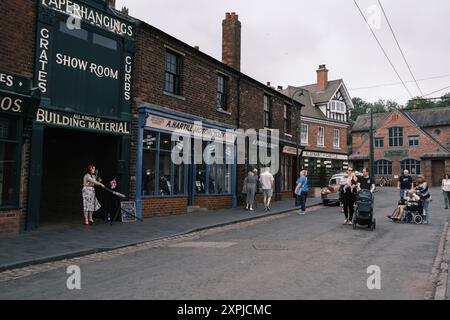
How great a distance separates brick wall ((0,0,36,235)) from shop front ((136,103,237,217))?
3817mm

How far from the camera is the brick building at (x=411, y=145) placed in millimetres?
45969

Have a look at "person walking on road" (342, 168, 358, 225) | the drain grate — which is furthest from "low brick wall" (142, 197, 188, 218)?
"person walking on road" (342, 168, 358, 225)

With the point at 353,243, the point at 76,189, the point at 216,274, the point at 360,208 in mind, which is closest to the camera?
the point at 216,274

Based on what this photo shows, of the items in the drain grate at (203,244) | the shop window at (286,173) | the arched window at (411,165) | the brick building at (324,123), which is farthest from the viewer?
the arched window at (411,165)

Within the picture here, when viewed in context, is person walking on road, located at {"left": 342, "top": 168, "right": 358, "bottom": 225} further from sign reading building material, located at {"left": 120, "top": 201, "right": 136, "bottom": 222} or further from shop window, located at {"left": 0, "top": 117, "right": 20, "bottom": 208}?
shop window, located at {"left": 0, "top": 117, "right": 20, "bottom": 208}

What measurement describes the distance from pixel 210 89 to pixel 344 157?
1145 inches

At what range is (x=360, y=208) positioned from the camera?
1195 centimetres

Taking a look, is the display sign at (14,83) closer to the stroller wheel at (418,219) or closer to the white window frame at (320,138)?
the stroller wheel at (418,219)

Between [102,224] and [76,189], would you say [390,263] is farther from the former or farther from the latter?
[76,189]

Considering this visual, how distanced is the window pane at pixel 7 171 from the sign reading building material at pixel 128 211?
3374mm

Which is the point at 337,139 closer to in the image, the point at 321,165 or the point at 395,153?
the point at 321,165

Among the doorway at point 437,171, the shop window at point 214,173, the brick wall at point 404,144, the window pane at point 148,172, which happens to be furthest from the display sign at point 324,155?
the window pane at point 148,172
